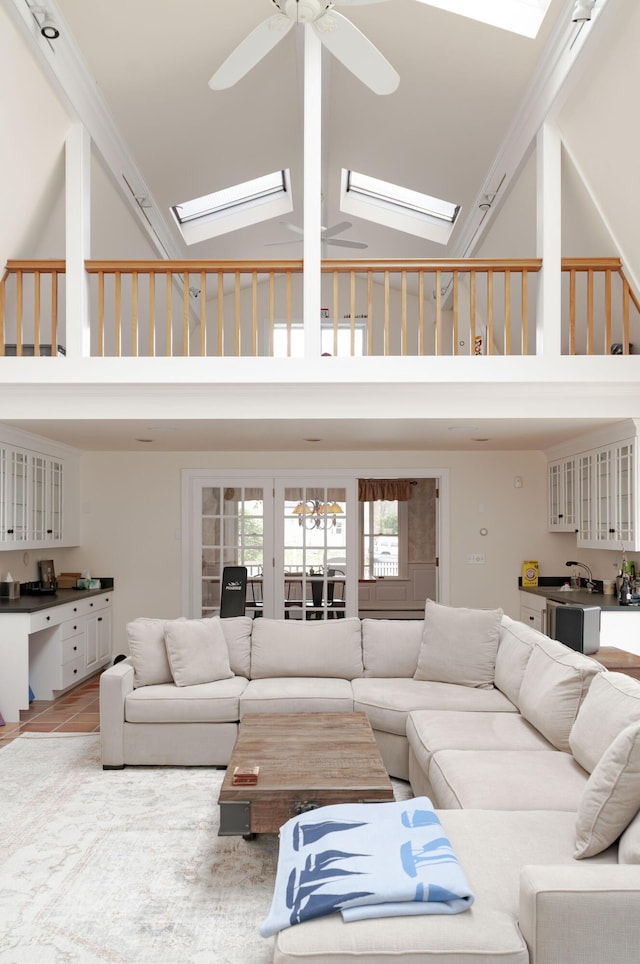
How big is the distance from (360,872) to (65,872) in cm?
158

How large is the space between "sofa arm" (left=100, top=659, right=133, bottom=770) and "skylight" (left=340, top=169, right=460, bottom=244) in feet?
17.0

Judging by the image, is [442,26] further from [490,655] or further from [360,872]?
[360,872]

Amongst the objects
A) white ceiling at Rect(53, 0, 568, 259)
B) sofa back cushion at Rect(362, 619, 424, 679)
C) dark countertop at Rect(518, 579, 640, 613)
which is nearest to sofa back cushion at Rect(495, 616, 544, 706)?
sofa back cushion at Rect(362, 619, 424, 679)

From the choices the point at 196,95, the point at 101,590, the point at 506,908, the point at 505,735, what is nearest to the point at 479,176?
the point at 196,95

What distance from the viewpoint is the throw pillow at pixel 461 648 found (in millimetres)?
4379

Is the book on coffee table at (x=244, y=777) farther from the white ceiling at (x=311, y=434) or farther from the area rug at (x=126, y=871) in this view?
the white ceiling at (x=311, y=434)

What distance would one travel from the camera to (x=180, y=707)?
423 cm

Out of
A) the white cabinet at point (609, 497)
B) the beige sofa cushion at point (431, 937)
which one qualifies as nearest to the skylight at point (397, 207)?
the white cabinet at point (609, 497)

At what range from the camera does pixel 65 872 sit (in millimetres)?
2963

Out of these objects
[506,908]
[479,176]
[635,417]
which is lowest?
[506,908]

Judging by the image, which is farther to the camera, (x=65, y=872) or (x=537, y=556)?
(x=537, y=556)

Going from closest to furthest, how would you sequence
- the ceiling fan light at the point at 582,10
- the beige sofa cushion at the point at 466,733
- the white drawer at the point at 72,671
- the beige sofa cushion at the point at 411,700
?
1. the beige sofa cushion at the point at 466,733
2. the ceiling fan light at the point at 582,10
3. the beige sofa cushion at the point at 411,700
4. the white drawer at the point at 72,671

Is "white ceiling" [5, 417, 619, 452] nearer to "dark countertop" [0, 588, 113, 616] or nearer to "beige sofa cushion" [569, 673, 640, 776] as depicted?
"dark countertop" [0, 588, 113, 616]

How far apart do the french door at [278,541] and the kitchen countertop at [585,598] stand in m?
2.07
